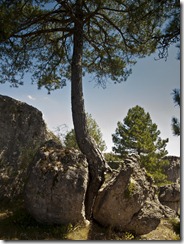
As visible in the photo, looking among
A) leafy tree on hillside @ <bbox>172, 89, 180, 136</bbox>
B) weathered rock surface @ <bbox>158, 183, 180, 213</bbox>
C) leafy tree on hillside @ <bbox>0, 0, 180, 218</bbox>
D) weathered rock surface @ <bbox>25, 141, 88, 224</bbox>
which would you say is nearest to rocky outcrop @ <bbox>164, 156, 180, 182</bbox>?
weathered rock surface @ <bbox>158, 183, 180, 213</bbox>

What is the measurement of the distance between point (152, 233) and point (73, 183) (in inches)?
113

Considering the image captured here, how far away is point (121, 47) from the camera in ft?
31.2

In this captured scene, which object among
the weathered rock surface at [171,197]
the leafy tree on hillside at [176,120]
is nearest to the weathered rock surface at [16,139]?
the leafy tree on hillside at [176,120]

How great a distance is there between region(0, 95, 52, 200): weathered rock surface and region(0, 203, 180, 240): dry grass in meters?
0.88

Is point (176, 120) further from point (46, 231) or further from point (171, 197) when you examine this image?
point (171, 197)

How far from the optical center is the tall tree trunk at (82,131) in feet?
23.3

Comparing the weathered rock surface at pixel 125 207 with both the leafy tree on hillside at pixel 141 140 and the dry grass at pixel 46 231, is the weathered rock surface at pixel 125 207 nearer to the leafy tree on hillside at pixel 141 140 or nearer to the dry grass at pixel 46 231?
the dry grass at pixel 46 231

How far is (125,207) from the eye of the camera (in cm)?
644

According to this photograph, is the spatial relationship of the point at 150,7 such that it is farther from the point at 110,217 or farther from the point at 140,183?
the point at 110,217

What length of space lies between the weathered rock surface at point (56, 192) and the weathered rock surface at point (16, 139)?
1.56 metres

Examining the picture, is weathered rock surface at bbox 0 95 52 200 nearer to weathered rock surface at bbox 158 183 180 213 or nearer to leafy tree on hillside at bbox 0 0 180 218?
leafy tree on hillside at bbox 0 0 180 218

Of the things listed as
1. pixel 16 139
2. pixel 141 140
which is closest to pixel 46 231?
pixel 16 139

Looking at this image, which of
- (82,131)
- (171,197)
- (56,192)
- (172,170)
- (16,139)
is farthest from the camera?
(172,170)

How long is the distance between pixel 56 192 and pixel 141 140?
1395 centimetres
